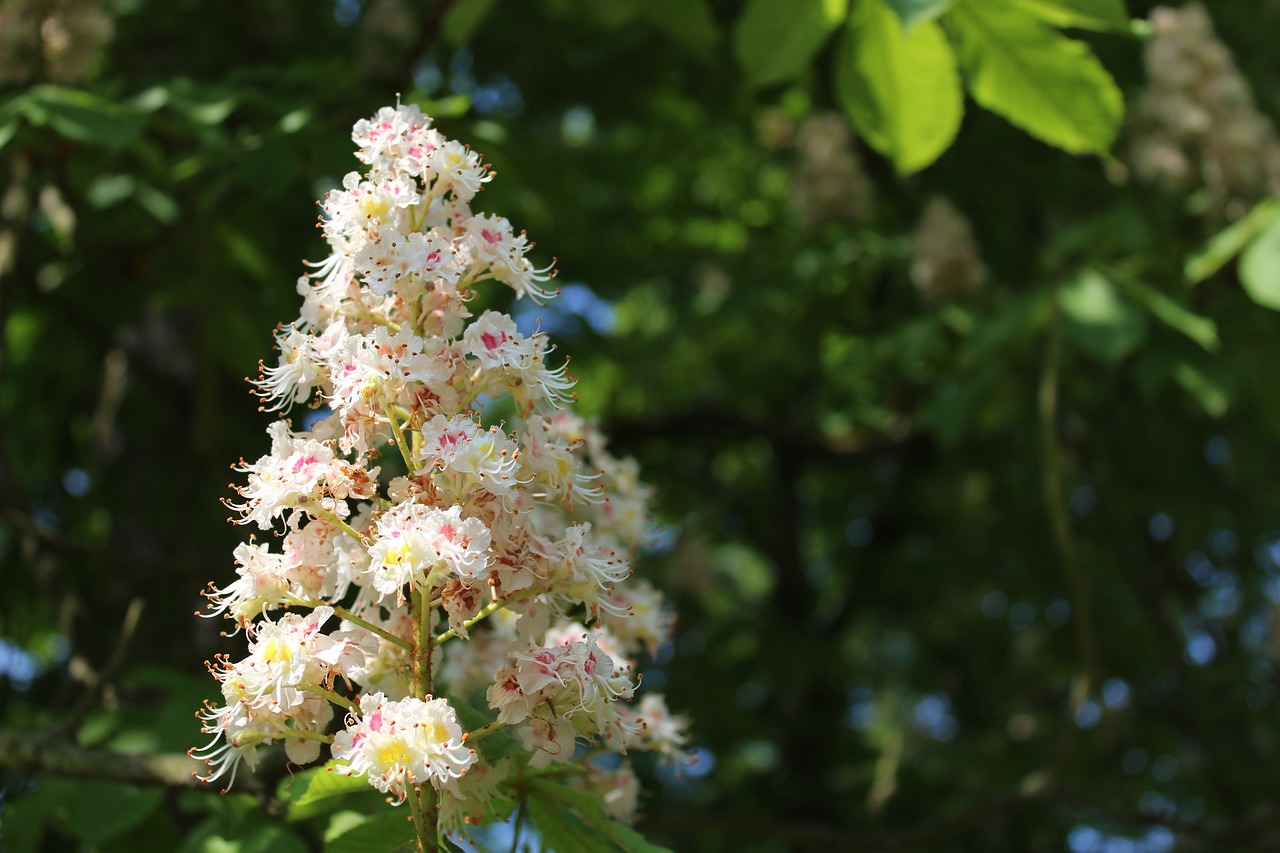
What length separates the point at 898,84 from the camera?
7.09 feet

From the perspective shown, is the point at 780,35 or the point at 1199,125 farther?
the point at 1199,125

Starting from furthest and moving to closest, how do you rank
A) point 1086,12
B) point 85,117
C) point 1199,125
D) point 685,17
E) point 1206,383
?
point 1199,125
point 1206,383
point 685,17
point 85,117
point 1086,12

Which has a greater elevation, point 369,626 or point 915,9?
point 915,9

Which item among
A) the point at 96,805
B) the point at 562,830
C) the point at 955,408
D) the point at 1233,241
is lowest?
the point at 955,408

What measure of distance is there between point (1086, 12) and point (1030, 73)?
23 cm

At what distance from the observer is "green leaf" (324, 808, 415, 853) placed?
149 cm

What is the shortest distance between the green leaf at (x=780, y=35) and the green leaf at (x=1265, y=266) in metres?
1.13

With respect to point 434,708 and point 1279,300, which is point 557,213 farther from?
point 434,708

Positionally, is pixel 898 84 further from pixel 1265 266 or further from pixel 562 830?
pixel 562 830

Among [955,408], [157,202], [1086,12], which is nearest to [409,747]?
[1086,12]

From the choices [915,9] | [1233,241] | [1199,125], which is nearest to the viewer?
[915,9]

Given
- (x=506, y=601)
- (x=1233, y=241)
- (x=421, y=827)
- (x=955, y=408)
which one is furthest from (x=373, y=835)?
(x=1233, y=241)

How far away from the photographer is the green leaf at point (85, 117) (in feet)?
7.52

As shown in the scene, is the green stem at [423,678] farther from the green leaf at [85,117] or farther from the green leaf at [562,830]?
the green leaf at [85,117]
